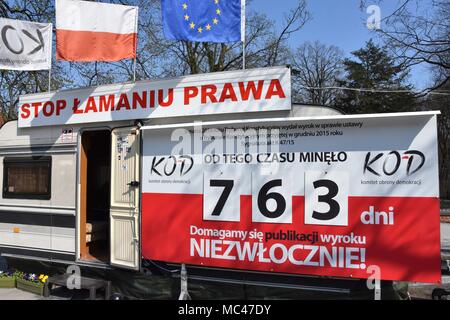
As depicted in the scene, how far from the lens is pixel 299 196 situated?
4777 millimetres

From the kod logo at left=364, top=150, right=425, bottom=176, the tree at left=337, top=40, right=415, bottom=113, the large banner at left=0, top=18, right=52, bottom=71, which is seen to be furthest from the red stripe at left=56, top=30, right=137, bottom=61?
the tree at left=337, top=40, right=415, bottom=113

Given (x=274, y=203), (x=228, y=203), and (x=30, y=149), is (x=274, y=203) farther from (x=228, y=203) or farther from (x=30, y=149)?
(x=30, y=149)

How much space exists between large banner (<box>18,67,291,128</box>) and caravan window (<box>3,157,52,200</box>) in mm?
607

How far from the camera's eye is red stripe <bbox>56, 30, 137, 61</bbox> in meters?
6.55

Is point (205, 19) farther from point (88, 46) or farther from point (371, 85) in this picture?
point (371, 85)

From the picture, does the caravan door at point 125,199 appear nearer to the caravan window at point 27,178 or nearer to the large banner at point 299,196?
the large banner at point 299,196

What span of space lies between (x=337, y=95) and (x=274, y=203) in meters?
34.9

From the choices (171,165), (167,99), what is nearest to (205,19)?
(167,99)

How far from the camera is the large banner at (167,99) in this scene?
509 cm

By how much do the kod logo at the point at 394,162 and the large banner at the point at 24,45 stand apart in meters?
5.34

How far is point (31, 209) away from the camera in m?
6.80

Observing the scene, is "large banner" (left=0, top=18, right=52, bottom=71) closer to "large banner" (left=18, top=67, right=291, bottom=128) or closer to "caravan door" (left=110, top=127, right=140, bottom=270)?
"large banner" (left=18, top=67, right=291, bottom=128)
